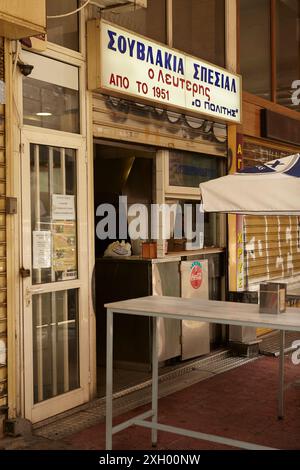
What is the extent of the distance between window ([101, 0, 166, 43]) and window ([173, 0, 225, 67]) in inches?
10.9

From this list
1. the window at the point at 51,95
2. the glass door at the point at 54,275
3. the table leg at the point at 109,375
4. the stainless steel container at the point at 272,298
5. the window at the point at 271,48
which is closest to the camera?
the stainless steel container at the point at 272,298

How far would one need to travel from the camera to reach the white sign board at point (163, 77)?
5.53 meters

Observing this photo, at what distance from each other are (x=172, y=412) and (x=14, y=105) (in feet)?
9.71

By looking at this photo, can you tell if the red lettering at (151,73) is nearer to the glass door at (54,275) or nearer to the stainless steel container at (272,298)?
the glass door at (54,275)

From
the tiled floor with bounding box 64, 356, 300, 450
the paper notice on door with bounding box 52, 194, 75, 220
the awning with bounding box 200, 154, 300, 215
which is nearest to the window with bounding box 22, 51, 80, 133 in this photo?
the paper notice on door with bounding box 52, 194, 75, 220

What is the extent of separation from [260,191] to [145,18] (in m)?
3.08

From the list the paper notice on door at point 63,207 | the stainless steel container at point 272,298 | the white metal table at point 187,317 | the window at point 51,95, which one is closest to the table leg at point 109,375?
the white metal table at point 187,317

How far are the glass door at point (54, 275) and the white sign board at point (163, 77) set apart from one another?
809 millimetres

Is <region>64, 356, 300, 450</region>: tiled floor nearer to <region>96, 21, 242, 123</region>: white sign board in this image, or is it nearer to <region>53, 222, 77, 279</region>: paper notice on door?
<region>53, 222, 77, 279</region>: paper notice on door

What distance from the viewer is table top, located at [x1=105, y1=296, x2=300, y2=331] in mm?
3777

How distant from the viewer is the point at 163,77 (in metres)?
6.21

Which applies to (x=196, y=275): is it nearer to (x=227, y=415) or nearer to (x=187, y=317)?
(x=227, y=415)
